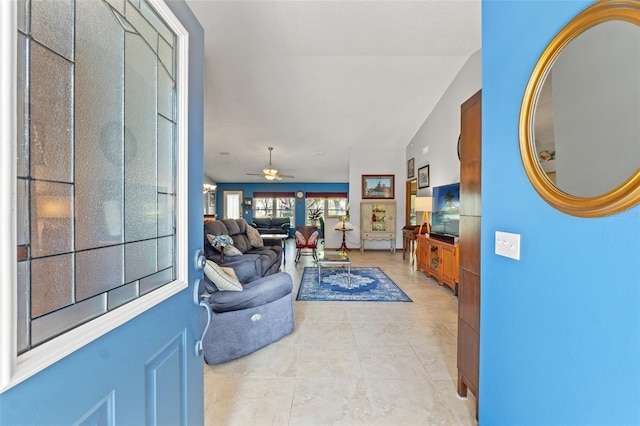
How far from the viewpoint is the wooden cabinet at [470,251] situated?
5.09 feet

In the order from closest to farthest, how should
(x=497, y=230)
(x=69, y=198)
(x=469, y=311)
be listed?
(x=69, y=198) → (x=497, y=230) → (x=469, y=311)

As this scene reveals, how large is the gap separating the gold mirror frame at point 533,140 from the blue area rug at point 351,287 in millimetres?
2832

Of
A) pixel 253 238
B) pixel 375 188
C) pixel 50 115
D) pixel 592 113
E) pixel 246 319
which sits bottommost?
pixel 246 319

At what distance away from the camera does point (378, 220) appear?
24.2 feet

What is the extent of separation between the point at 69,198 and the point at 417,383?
7.14ft

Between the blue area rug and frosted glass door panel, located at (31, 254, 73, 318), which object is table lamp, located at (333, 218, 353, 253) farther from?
frosted glass door panel, located at (31, 254, 73, 318)

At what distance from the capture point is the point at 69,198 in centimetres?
62

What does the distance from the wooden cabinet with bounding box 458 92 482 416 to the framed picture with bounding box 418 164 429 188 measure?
4.10 metres

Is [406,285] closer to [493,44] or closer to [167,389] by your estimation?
[493,44]

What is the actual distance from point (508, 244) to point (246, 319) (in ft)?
6.20

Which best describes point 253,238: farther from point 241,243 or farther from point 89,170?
point 89,170

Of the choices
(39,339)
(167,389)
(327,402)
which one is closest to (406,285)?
(327,402)

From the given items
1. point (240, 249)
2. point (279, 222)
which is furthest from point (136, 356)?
point (279, 222)

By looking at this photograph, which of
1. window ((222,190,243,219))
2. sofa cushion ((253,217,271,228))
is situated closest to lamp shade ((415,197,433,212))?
sofa cushion ((253,217,271,228))
